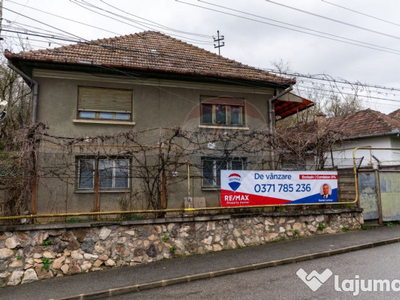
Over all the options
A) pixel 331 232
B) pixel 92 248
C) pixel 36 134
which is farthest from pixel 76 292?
pixel 331 232

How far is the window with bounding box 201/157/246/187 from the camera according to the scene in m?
8.87

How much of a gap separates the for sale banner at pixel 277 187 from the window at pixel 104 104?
17.4 feet

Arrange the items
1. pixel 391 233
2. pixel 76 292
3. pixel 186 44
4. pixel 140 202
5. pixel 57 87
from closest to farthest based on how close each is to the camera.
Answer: pixel 76 292
pixel 140 202
pixel 391 233
pixel 57 87
pixel 186 44

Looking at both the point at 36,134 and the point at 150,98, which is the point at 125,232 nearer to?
the point at 36,134

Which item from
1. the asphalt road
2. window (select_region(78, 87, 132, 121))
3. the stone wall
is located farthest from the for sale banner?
window (select_region(78, 87, 132, 121))

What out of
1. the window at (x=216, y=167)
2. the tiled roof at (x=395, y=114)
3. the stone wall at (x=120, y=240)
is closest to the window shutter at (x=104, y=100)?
the window at (x=216, y=167)

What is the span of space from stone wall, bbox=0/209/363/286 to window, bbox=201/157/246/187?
1.21 metres

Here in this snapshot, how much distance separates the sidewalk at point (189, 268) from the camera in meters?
5.69

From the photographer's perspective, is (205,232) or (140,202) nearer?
(205,232)

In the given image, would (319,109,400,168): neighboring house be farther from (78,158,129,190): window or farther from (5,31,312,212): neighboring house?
(78,158,129,190): window

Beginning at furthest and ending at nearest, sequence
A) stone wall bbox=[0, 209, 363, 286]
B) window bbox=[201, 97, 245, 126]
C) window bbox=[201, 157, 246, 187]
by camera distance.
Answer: window bbox=[201, 97, 245, 126], window bbox=[201, 157, 246, 187], stone wall bbox=[0, 209, 363, 286]

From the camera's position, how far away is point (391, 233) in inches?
370

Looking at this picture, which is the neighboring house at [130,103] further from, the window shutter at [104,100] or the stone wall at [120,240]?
the stone wall at [120,240]

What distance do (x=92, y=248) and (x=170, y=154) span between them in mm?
3088
